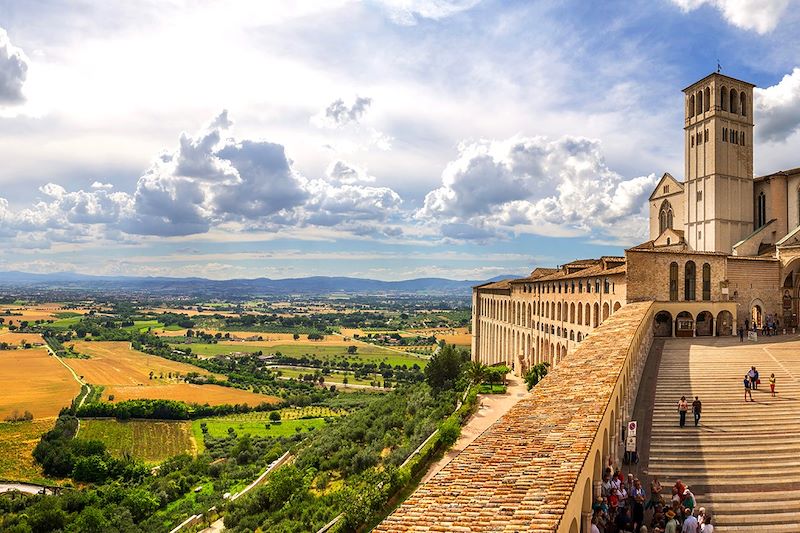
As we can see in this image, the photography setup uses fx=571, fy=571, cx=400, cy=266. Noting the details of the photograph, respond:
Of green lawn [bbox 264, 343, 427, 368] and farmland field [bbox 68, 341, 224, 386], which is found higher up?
farmland field [bbox 68, 341, 224, 386]

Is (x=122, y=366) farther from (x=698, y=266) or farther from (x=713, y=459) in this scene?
(x=713, y=459)

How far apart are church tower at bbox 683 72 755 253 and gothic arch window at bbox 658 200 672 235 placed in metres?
5.24

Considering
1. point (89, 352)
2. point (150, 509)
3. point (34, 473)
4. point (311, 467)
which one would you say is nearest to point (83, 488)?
point (34, 473)

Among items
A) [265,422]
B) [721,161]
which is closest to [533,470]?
[721,161]

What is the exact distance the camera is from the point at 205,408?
105 metres

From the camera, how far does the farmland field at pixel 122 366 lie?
130625 millimetres

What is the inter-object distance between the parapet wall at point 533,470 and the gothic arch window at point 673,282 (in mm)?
23461

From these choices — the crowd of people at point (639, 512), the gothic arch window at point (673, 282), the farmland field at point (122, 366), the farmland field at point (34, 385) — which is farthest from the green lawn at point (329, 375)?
the crowd of people at point (639, 512)

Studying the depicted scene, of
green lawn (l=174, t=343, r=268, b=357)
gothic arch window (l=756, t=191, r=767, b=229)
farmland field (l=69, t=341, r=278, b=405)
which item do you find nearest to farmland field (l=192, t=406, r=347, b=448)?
farmland field (l=69, t=341, r=278, b=405)

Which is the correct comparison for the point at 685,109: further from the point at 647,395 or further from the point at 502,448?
the point at 502,448

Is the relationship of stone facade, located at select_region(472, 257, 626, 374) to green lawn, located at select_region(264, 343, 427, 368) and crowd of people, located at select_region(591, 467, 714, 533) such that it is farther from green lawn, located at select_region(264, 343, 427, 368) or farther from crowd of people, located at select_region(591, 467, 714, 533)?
green lawn, located at select_region(264, 343, 427, 368)

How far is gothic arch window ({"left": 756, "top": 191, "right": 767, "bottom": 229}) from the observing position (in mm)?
54700

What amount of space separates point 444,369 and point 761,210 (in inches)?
1364

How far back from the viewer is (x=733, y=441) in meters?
20.2
